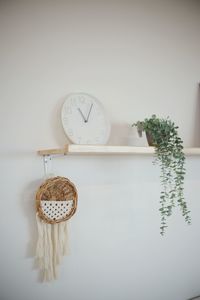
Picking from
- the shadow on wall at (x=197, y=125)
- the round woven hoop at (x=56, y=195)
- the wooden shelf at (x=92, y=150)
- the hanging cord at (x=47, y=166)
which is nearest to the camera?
the wooden shelf at (x=92, y=150)

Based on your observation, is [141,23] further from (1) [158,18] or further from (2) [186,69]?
(2) [186,69]

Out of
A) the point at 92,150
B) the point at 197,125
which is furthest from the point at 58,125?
the point at 197,125

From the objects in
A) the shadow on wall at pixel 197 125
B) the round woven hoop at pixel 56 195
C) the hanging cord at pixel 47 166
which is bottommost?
the round woven hoop at pixel 56 195

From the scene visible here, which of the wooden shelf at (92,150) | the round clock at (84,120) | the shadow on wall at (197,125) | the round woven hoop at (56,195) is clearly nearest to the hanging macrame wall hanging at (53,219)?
the round woven hoop at (56,195)

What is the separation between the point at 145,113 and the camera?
1.76 m

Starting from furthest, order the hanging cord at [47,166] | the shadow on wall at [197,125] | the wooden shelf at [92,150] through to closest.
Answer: the shadow on wall at [197,125] → the hanging cord at [47,166] → the wooden shelf at [92,150]

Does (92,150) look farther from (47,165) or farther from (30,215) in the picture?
(30,215)

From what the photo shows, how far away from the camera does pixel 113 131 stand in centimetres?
165

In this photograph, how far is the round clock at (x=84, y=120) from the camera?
58.2 inches

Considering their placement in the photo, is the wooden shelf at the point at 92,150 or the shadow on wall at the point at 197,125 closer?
the wooden shelf at the point at 92,150

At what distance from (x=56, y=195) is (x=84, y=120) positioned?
46 cm

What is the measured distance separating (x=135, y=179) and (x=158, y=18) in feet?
3.85

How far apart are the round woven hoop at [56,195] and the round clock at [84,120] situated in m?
0.25

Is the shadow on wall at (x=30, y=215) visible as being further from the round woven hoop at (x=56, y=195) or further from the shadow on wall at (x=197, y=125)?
the shadow on wall at (x=197, y=125)
